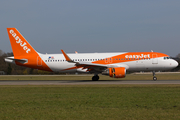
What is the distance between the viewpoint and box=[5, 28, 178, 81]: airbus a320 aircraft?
30550mm

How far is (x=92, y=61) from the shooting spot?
3234 centimetres

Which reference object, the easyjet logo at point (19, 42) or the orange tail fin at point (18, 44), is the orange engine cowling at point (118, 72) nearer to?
the orange tail fin at point (18, 44)

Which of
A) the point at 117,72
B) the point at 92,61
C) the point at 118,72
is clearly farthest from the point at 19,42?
the point at 118,72

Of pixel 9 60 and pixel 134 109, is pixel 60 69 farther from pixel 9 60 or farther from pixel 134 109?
pixel 134 109

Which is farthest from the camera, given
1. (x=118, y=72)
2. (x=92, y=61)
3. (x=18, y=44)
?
(x=18, y=44)

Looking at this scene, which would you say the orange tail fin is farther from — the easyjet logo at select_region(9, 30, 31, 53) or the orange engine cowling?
the orange engine cowling

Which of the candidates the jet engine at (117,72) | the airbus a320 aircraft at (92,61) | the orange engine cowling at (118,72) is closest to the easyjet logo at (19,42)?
the airbus a320 aircraft at (92,61)

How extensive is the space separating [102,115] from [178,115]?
2.97 metres

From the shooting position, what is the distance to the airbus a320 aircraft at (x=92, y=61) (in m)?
30.5

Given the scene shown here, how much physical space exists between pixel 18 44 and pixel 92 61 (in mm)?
12204

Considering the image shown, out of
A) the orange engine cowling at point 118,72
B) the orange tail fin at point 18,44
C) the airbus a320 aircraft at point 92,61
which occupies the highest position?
the orange tail fin at point 18,44

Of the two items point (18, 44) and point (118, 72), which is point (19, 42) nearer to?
point (18, 44)

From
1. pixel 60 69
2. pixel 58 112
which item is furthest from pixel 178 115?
pixel 60 69

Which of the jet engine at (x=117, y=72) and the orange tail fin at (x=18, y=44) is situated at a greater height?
the orange tail fin at (x=18, y=44)
